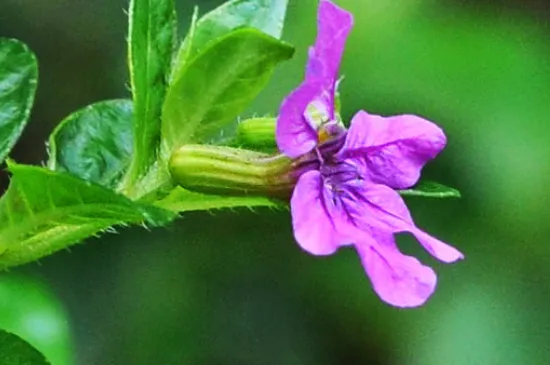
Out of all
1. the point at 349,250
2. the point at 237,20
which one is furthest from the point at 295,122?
the point at 349,250

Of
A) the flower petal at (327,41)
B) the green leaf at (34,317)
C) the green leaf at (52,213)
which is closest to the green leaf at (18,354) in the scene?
the green leaf at (52,213)

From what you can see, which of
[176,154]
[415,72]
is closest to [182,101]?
[176,154]

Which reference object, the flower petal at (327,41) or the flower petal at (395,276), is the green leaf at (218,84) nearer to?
the flower petal at (327,41)

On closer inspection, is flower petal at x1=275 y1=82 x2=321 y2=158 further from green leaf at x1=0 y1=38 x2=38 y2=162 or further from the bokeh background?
the bokeh background

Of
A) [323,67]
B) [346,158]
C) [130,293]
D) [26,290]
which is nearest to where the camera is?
[323,67]

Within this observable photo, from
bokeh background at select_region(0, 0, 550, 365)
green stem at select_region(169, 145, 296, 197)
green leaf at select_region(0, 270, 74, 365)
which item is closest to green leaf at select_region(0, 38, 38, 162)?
green stem at select_region(169, 145, 296, 197)

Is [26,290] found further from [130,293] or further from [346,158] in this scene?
[346,158]
